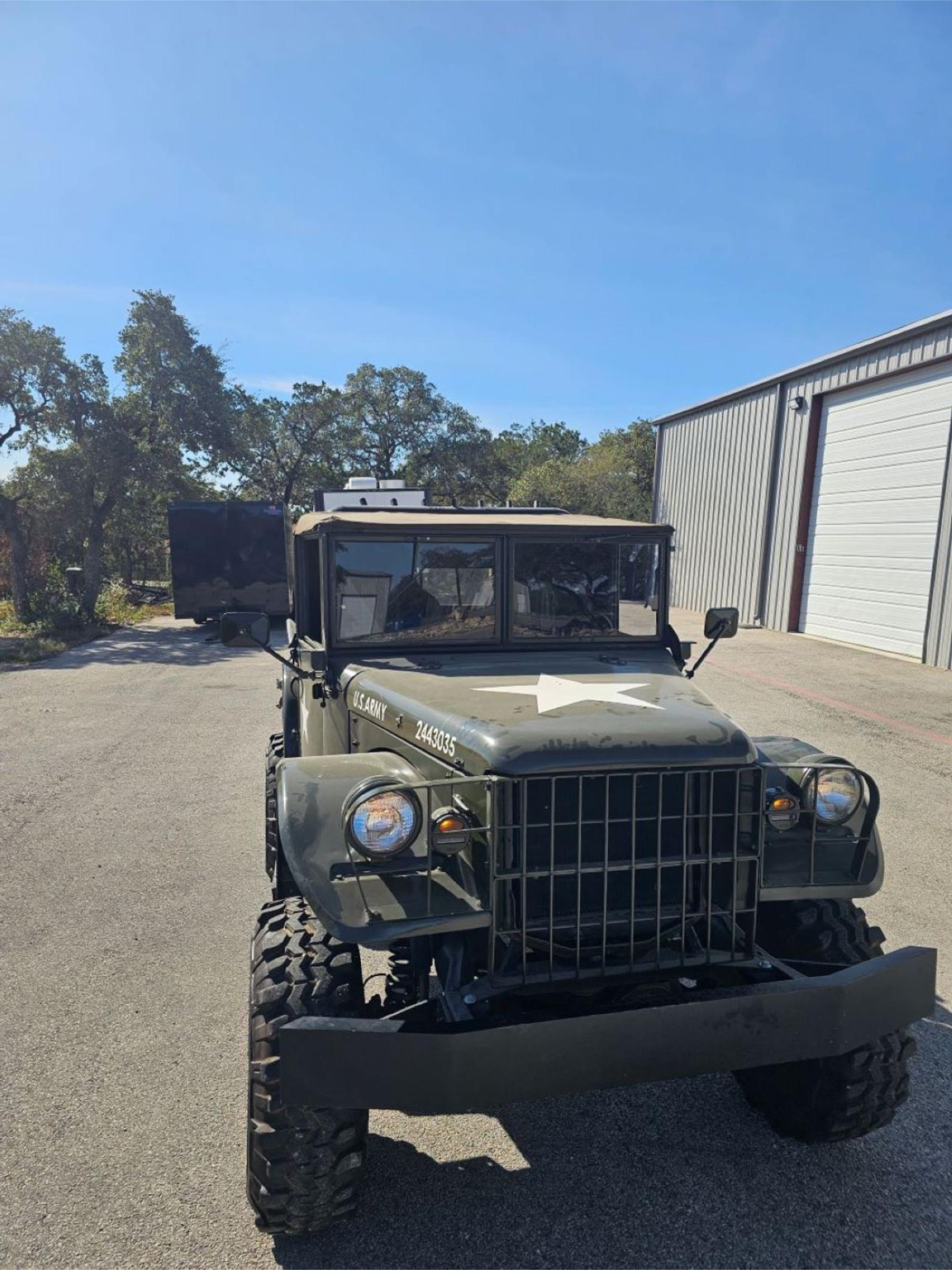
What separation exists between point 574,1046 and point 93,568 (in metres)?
18.5

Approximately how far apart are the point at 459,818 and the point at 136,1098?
1.66m

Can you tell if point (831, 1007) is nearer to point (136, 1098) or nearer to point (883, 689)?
point (136, 1098)

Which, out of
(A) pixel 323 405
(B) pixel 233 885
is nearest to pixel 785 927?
(B) pixel 233 885

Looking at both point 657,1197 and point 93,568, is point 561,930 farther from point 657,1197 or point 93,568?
point 93,568

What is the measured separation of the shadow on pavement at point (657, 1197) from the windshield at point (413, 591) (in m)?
1.98

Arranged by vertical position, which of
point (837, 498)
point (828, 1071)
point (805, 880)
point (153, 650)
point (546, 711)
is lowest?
point (153, 650)

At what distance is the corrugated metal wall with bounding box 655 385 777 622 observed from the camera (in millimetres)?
18391

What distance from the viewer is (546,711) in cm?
281

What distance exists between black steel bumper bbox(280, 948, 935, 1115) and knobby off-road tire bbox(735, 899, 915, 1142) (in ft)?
0.91

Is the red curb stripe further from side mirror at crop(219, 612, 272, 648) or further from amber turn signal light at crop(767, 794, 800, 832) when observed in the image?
side mirror at crop(219, 612, 272, 648)

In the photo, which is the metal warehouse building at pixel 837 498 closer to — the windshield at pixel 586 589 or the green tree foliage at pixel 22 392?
the windshield at pixel 586 589

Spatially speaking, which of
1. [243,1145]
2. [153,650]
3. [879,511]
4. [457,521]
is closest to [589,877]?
[243,1145]

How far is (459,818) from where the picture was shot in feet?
8.26

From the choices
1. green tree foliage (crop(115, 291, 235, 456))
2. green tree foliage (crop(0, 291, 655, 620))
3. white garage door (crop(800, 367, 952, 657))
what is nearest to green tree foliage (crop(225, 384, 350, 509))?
green tree foliage (crop(0, 291, 655, 620))
